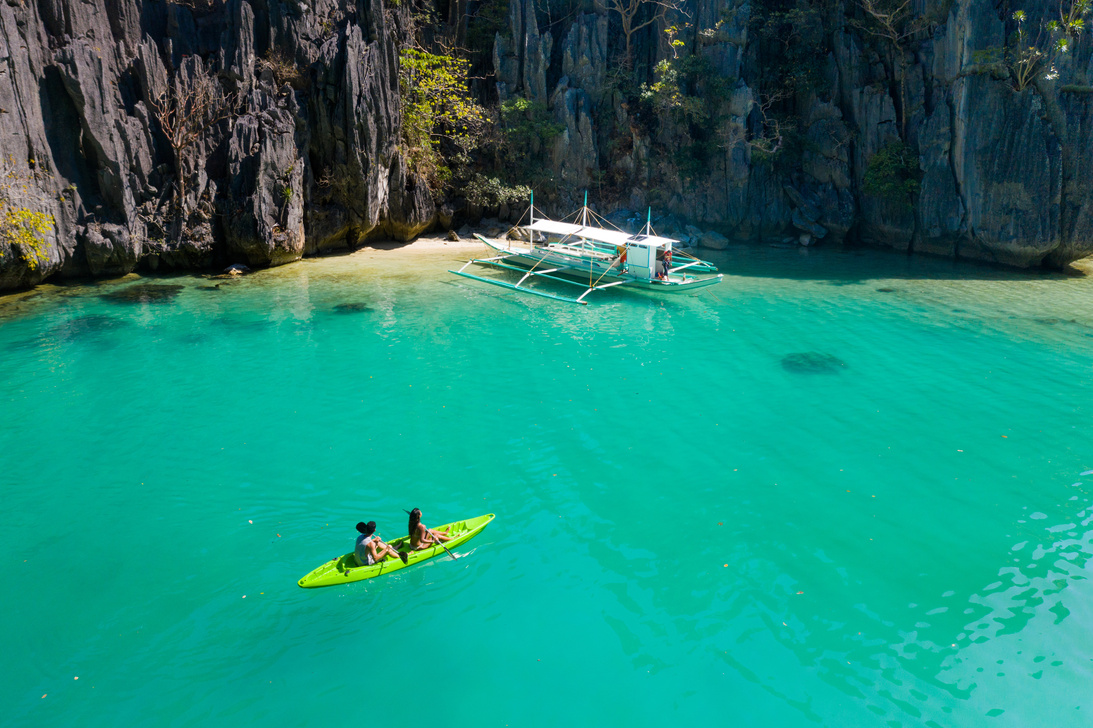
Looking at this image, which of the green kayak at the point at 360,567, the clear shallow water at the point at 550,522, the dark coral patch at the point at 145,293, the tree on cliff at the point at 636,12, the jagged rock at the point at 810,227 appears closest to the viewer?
the clear shallow water at the point at 550,522

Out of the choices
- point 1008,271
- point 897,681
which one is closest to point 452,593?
point 897,681

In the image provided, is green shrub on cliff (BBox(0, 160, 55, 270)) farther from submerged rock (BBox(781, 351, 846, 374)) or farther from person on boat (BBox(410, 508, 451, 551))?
submerged rock (BBox(781, 351, 846, 374))

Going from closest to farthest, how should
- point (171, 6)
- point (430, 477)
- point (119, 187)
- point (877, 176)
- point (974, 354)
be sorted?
point (430, 477), point (974, 354), point (119, 187), point (171, 6), point (877, 176)

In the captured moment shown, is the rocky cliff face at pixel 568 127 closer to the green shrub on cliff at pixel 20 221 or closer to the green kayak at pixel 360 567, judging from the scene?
the green shrub on cliff at pixel 20 221

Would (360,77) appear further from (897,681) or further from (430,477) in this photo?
(897,681)

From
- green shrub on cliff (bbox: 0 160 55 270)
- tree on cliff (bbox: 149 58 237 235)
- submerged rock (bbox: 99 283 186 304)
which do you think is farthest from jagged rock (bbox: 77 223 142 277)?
tree on cliff (bbox: 149 58 237 235)

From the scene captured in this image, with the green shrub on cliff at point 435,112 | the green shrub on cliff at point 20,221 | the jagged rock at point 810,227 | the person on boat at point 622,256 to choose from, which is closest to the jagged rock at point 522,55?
the green shrub on cliff at point 435,112
